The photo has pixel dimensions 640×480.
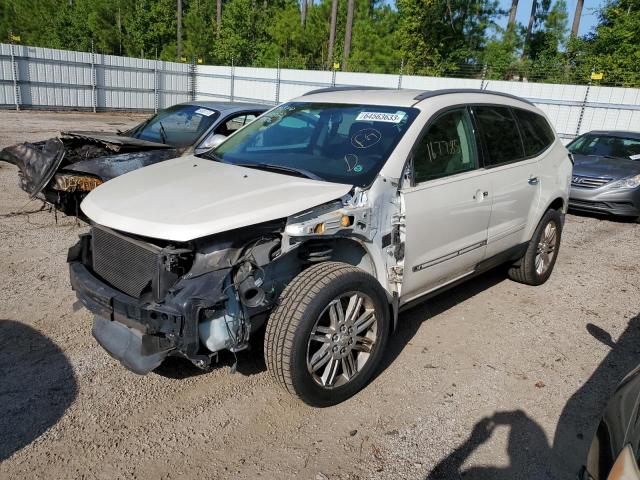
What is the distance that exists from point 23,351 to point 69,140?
11.6 feet

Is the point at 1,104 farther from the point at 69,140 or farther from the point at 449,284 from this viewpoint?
the point at 449,284

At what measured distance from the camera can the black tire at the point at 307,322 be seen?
2.85 metres

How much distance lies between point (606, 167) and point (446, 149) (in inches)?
262

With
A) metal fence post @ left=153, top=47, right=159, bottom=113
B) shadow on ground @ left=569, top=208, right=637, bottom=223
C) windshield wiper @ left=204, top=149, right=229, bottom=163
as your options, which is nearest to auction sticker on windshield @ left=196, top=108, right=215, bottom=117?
windshield wiper @ left=204, top=149, right=229, bottom=163

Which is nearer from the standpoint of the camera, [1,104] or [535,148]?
[535,148]

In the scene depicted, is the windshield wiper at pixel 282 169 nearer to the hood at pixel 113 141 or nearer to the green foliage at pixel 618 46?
the hood at pixel 113 141

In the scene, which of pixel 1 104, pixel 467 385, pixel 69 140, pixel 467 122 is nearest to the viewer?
pixel 467 385

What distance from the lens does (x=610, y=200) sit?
8.72 m

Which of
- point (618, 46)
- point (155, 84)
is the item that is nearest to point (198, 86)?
point (155, 84)

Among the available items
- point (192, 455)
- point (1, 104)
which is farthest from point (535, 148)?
point (1, 104)

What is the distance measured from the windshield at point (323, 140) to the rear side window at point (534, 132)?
66.6 inches

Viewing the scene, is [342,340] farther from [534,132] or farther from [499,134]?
[534,132]

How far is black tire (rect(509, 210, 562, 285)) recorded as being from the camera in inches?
201

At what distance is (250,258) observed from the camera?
111 inches
